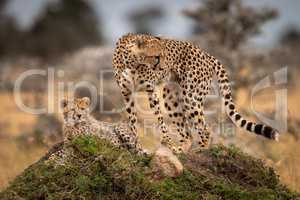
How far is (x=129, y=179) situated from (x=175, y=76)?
2521 mm

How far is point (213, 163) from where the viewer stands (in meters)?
5.74

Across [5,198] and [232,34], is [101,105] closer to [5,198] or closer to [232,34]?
[232,34]

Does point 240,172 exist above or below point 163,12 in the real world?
below

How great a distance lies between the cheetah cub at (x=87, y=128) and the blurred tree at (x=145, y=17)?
27.2m

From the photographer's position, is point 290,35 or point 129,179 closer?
point 129,179

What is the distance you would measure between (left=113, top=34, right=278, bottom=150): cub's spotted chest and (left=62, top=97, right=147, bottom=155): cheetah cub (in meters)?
0.58

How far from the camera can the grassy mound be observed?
5273 millimetres

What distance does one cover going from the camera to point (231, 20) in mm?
14148

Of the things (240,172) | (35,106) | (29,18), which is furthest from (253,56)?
(29,18)

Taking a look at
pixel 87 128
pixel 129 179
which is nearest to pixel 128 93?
pixel 87 128

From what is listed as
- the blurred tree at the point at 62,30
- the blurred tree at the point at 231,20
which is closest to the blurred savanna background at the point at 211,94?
the blurred tree at the point at 231,20

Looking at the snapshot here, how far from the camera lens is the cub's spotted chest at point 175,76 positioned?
7.31m

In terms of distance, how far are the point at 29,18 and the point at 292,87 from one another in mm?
16446

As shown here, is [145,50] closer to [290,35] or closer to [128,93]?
[128,93]
